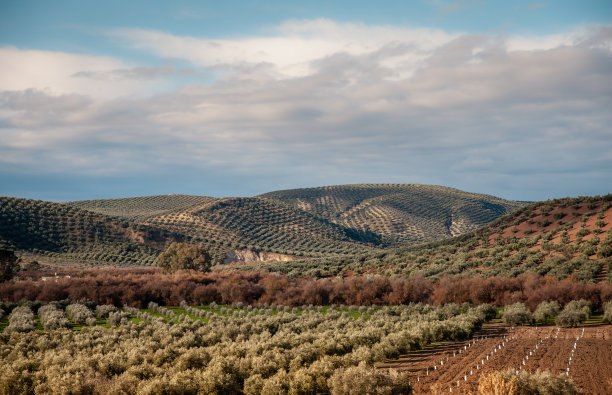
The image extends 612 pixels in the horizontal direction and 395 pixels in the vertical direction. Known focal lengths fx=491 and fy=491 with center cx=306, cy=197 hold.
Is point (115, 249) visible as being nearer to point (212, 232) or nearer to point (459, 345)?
point (212, 232)

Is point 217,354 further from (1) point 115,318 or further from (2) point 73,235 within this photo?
(2) point 73,235

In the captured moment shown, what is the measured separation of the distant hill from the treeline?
3231 centimetres

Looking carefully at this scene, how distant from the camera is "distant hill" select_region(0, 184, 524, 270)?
80.2 meters

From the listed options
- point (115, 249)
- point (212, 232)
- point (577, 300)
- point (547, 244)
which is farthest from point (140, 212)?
point (577, 300)

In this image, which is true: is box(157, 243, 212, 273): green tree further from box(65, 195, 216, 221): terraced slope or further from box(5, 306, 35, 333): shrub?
box(65, 195, 216, 221): terraced slope

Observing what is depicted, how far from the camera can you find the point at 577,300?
33.9 m

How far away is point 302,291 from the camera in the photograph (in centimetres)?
4491

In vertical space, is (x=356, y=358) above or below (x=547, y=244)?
below

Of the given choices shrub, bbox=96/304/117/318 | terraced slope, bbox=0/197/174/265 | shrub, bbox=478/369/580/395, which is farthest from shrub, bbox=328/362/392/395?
terraced slope, bbox=0/197/174/265

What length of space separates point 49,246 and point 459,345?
226 feet

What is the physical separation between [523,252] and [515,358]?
3104 centimetres

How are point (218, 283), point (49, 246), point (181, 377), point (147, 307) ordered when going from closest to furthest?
point (181, 377) → point (147, 307) → point (218, 283) → point (49, 246)

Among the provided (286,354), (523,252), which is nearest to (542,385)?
(286,354)

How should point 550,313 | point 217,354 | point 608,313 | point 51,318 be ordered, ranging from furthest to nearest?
point 550,313 < point 51,318 < point 608,313 < point 217,354
